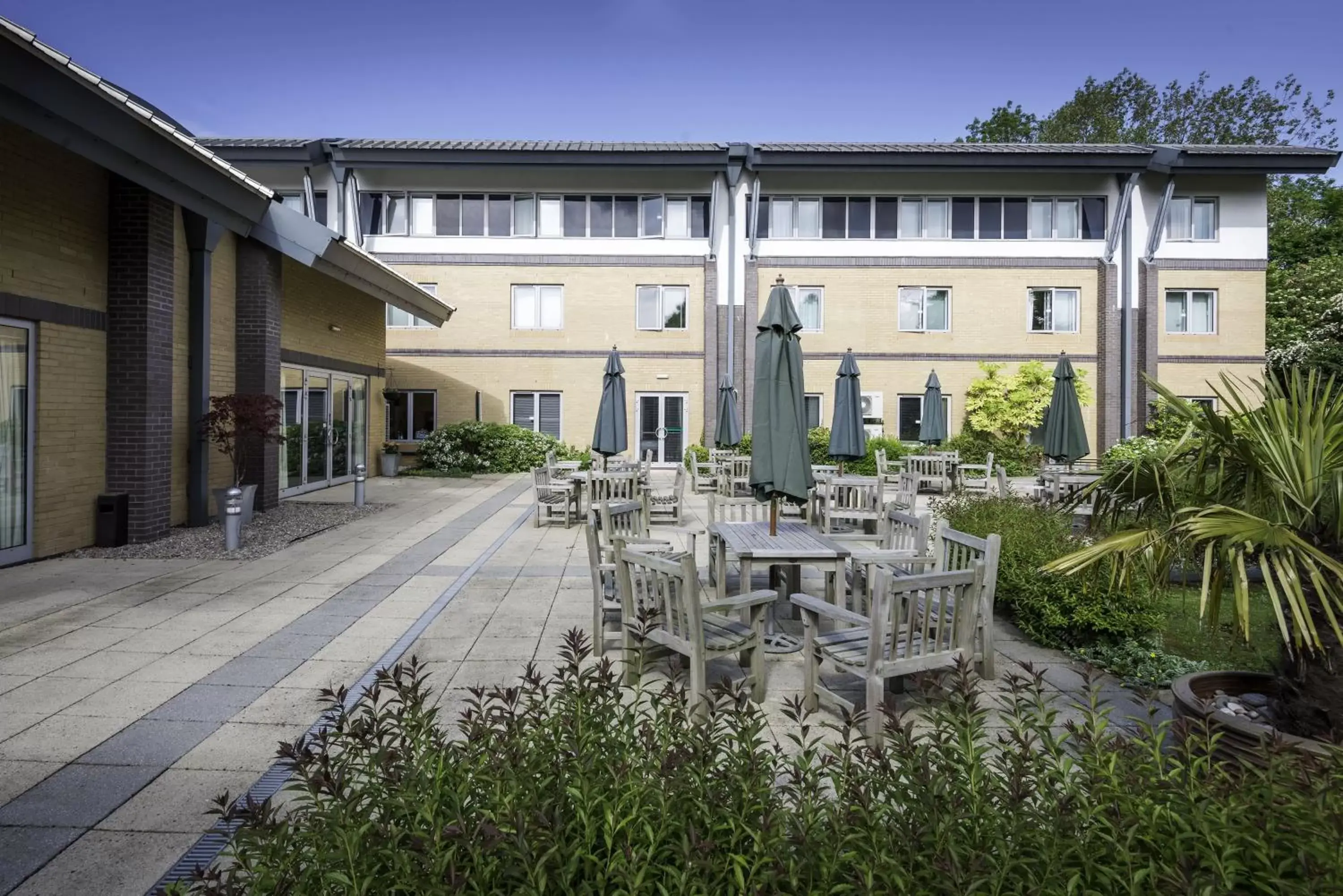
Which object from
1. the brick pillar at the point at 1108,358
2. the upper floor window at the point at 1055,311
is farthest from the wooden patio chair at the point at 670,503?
the brick pillar at the point at 1108,358

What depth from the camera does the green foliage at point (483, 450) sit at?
2023 cm

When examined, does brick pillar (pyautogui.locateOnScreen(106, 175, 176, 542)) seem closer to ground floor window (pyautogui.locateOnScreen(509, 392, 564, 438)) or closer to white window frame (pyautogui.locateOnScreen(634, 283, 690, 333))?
ground floor window (pyautogui.locateOnScreen(509, 392, 564, 438))

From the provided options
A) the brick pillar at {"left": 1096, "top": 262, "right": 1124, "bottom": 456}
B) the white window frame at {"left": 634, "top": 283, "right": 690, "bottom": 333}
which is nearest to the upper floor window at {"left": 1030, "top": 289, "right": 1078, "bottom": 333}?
the brick pillar at {"left": 1096, "top": 262, "right": 1124, "bottom": 456}

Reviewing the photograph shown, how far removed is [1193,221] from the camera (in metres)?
22.1

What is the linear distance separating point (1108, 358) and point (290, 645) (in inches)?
908

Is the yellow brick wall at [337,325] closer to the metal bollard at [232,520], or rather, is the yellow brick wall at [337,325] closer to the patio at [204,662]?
the metal bollard at [232,520]

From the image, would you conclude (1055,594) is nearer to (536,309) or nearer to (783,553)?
(783,553)

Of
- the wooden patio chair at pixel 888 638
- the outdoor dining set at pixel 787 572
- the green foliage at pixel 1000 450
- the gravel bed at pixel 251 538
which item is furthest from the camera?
the green foliage at pixel 1000 450

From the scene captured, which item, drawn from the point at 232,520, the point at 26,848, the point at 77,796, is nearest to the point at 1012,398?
the point at 232,520

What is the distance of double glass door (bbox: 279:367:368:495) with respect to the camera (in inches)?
551

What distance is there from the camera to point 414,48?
14.5 m

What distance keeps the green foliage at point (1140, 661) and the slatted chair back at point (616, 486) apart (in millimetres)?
5949

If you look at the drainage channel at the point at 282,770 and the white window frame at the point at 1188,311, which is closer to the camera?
the drainage channel at the point at 282,770

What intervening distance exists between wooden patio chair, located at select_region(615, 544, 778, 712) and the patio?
1.32 ft
